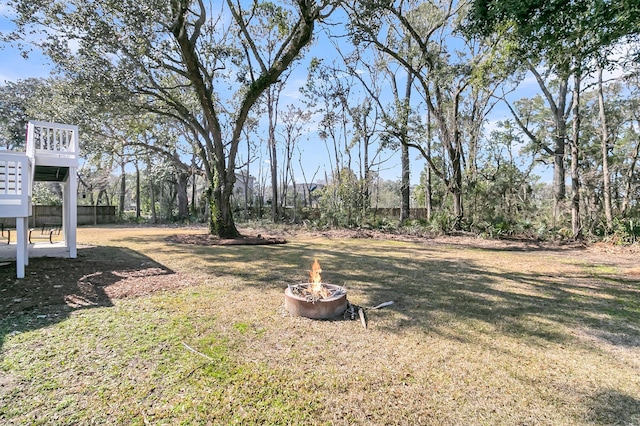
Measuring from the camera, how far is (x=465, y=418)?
1770 millimetres

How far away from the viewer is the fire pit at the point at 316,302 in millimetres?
3184

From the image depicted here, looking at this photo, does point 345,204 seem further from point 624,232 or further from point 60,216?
point 60,216

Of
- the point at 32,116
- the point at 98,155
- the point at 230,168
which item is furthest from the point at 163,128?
the point at 230,168

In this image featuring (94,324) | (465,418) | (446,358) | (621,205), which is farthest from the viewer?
(621,205)

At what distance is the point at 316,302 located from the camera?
318 cm

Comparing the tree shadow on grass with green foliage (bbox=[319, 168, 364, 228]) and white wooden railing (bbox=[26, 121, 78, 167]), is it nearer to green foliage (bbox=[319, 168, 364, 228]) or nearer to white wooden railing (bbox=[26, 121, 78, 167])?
white wooden railing (bbox=[26, 121, 78, 167])

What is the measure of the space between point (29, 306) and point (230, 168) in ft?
21.3

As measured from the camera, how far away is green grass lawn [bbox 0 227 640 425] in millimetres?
1815

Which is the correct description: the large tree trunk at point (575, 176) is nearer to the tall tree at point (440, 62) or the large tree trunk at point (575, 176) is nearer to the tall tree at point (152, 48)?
the tall tree at point (440, 62)

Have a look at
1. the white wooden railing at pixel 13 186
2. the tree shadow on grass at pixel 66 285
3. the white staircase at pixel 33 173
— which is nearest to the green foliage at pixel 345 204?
the tree shadow on grass at pixel 66 285

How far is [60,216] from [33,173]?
537 inches

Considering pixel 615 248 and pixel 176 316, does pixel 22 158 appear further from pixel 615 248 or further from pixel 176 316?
pixel 615 248

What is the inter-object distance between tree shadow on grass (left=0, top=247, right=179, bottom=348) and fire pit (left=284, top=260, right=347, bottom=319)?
190 centimetres

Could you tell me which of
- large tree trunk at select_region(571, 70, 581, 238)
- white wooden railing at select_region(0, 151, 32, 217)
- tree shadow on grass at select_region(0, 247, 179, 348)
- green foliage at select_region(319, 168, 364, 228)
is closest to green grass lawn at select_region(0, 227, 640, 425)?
tree shadow on grass at select_region(0, 247, 179, 348)
